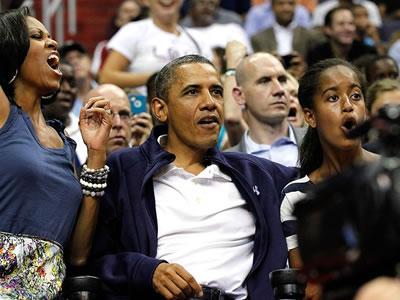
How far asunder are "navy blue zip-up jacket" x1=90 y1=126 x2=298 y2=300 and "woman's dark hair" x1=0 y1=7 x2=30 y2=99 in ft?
1.95

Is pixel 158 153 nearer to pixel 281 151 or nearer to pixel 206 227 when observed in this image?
pixel 206 227

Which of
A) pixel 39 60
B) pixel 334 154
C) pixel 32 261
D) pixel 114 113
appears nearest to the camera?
pixel 32 261

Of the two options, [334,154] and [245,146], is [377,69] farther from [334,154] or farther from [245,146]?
[334,154]

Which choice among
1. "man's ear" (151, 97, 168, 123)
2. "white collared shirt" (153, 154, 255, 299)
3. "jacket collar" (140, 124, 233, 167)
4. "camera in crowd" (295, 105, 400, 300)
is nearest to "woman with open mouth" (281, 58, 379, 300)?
"white collared shirt" (153, 154, 255, 299)

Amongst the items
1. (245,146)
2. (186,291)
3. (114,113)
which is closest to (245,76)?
(245,146)

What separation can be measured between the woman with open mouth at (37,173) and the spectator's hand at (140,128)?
1250 millimetres

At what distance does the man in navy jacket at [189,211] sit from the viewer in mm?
3535

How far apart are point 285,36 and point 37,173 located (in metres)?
5.35

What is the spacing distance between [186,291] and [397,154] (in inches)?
60.0

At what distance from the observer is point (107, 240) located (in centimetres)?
362

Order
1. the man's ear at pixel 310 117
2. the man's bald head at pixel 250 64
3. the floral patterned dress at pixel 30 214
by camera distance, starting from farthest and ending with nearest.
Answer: the man's bald head at pixel 250 64, the man's ear at pixel 310 117, the floral patterned dress at pixel 30 214

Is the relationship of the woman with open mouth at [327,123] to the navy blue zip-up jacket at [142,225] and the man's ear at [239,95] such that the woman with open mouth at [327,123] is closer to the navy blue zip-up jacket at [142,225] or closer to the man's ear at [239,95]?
the navy blue zip-up jacket at [142,225]

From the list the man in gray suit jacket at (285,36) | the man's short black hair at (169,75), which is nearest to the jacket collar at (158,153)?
the man's short black hair at (169,75)

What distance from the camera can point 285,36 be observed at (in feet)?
27.1
